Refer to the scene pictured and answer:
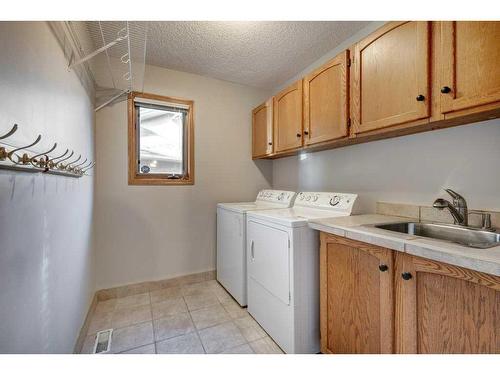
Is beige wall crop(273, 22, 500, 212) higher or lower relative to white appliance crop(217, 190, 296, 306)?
higher

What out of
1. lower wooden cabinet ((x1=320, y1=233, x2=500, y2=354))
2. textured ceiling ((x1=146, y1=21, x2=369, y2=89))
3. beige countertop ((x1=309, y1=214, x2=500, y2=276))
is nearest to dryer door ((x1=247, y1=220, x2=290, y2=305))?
lower wooden cabinet ((x1=320, y1=233, x2=500, y2=354))

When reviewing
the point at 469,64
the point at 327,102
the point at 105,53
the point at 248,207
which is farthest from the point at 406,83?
the point at 105,53

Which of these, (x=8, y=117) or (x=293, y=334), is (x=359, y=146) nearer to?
(x=293, y=334)

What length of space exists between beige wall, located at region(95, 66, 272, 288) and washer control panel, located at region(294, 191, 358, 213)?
3.34 ft

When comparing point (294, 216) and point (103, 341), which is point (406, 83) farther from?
point (103, 341)

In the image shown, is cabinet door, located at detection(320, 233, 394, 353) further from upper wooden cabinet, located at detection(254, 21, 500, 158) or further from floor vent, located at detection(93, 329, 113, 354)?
floor vent, located at detection(93, 329, 113, 354)

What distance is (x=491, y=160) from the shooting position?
1255 mm

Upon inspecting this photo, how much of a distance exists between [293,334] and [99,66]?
9.34 feet

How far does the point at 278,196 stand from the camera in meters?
2.46

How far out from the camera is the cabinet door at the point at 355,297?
3.50 feet

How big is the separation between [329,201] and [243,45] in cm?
164

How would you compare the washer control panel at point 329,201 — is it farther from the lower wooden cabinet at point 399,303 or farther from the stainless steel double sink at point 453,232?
the lower wooden cabinet at point 399,303

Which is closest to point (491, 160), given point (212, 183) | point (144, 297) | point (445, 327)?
point (445, 327)

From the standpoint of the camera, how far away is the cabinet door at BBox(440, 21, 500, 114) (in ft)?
3.17
